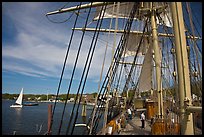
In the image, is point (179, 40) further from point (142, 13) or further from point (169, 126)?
point (142, 13)

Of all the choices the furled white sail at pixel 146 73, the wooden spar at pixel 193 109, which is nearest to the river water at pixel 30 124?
the furled white sail at pixel 146 73

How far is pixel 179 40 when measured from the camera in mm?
4129

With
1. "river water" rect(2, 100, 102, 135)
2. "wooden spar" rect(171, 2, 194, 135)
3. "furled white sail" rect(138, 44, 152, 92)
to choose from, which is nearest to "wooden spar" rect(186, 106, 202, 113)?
"wooden spar" rect(171, 2, 194, 135)

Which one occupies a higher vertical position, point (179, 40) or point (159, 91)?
point (179, 40)

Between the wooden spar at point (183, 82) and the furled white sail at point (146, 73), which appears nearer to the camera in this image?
the wooden spar at point (183, 82)

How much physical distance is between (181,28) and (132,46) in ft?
78.6

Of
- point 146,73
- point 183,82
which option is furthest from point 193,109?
point 146,73

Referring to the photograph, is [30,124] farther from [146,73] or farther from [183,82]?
[183,82]

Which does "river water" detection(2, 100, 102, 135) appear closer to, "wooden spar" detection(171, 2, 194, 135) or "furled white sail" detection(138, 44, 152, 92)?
"furled white sail" detection(138, 44, 152, 92)

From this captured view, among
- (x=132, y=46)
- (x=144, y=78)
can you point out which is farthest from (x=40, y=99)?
(x=144, y=78)

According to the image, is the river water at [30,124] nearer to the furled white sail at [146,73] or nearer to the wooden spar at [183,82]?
the furled white sail at [146,73]

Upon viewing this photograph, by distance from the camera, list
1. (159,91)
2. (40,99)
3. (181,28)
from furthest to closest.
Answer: (40,99), (159,91), (181,28)

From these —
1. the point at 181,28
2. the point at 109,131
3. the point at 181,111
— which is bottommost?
the point at 109,131

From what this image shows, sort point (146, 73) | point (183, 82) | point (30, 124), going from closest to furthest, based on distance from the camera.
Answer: point (183, 82)
point (146, 73)
point (30, 124)
